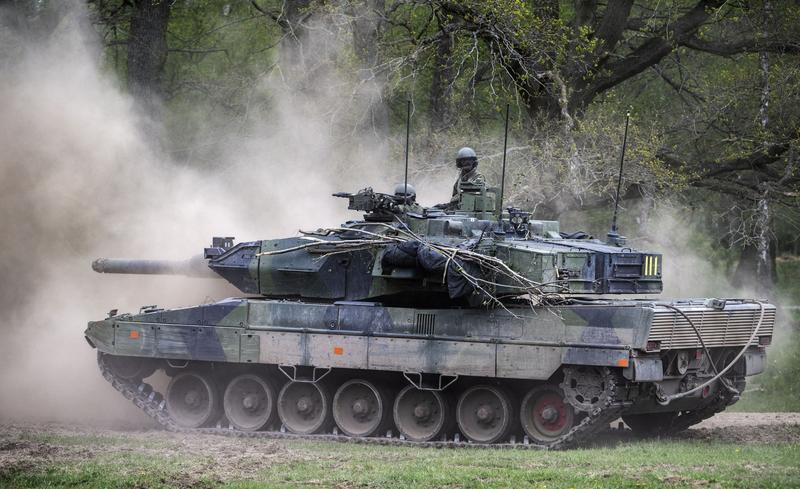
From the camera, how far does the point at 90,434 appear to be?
700 inches

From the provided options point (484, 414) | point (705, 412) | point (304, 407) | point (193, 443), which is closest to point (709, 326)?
point (705, 412)

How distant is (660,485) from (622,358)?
3629 mm

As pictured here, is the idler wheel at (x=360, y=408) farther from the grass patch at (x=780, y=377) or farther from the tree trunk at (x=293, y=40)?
the tree trunk at (x=293, y=40)

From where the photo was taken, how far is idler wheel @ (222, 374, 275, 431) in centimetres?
1867

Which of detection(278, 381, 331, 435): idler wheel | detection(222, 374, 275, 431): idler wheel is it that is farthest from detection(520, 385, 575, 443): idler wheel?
detection(222, 374, 275, 431): idler wheel

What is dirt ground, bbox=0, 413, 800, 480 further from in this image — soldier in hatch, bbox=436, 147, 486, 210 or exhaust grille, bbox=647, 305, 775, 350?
soldier in hatch, bbox=436, 147, 486, 210

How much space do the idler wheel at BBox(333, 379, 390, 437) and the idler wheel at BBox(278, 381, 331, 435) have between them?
199 mm

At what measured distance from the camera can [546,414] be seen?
17.0 metres

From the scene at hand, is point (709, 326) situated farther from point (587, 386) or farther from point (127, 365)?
point (127, 365)

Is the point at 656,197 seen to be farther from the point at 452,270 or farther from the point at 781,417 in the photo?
the point at 452,270

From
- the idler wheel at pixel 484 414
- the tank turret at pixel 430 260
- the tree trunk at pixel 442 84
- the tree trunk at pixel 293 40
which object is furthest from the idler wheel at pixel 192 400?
the tree trunk at pixel 293 40

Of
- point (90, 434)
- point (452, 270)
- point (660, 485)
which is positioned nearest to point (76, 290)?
point (90, 434)

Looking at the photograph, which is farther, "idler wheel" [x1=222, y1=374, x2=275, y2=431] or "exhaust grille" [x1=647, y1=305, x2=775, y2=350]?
"idler wheel" [x1=222, y1=374, x2=275, y2=431]

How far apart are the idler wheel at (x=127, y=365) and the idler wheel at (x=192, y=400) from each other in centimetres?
50
